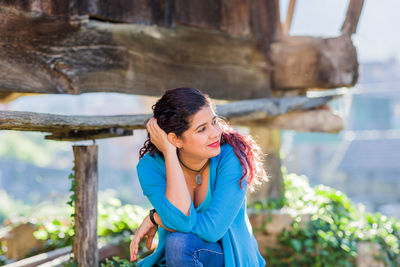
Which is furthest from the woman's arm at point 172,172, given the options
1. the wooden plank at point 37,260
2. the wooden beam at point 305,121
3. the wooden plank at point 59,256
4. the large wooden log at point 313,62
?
the large wooden log at point 313,62

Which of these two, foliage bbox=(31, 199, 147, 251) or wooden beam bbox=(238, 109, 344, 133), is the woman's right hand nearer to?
foliage bbox=(31, 199, 147, 251)

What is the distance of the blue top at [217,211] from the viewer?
238cm

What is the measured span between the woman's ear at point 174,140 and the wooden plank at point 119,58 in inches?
39.8

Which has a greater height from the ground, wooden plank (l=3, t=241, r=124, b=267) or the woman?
the woman

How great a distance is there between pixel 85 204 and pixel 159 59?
4.46 ft

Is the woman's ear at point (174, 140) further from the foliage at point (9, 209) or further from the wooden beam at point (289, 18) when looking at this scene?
the foliage at point (9, 209)

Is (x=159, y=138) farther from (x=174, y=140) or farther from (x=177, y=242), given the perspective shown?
(x=177, y=242)

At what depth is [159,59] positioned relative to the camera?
153 inches

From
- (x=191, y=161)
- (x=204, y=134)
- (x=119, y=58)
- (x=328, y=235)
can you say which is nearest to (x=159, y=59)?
(x=119, y=58)

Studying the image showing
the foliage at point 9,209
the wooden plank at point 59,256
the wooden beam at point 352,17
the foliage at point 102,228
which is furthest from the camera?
the foliage at point 9,209

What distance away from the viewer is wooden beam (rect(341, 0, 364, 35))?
4.49 m

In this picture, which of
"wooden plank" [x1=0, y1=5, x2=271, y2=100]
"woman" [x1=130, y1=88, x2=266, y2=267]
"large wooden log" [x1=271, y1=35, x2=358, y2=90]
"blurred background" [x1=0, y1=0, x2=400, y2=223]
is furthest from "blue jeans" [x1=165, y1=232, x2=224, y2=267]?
"blurred background" [x1=0, y1=0, x2=400, y2=223]

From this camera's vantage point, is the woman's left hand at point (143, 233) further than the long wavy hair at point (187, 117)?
Yes

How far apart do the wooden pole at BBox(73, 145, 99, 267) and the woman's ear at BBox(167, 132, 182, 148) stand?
2.58 feet
